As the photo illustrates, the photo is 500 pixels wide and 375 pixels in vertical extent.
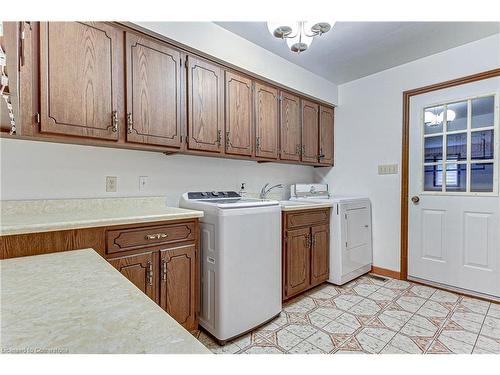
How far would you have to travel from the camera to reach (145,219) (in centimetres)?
146

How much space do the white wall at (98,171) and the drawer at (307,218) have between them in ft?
2.17

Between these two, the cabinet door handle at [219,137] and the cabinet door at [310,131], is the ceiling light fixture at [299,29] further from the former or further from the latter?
the cabinet door at [310,131]

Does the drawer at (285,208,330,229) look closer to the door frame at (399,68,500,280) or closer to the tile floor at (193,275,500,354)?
the tile floor at (193,275,500,354)

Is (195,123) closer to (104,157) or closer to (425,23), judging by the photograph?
(104,157)

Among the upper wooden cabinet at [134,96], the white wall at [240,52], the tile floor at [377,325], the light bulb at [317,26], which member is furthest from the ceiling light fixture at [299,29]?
the tile floor at [377,325]

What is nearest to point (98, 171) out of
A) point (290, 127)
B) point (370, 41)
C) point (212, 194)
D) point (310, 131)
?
point (212, 194)

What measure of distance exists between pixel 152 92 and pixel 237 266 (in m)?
1.33

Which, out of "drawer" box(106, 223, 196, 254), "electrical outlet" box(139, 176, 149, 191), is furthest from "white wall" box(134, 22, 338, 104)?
"drawer" box(106, 223, 196, 254)

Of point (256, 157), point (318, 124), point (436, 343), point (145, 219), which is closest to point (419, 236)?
point (436, 343)

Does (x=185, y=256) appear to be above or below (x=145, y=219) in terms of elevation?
below

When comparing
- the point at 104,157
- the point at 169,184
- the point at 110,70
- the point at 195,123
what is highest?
the point at 110,70

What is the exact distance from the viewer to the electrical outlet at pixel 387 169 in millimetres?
2858

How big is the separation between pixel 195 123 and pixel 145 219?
0.89 m

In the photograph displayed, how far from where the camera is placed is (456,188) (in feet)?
8.18
